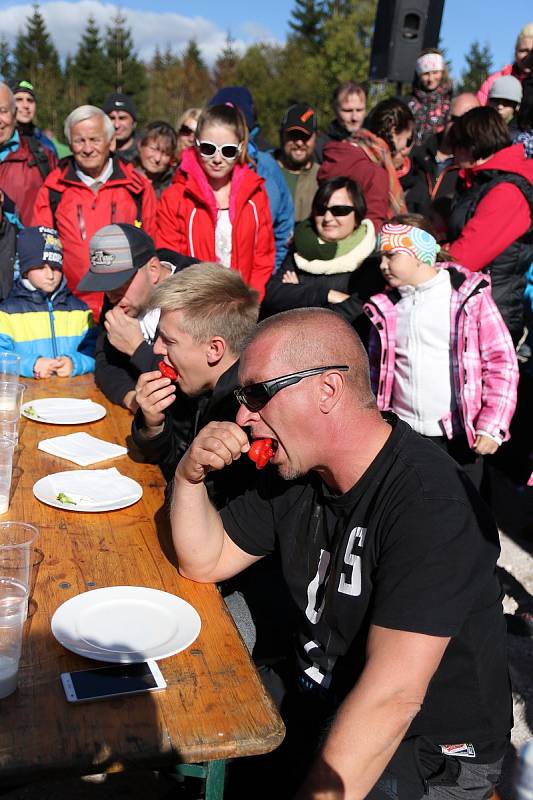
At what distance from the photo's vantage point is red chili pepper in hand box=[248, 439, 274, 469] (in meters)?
1.99

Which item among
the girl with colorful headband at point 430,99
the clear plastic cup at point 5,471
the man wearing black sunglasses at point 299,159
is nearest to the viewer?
the clear plastic cup at point 5,471

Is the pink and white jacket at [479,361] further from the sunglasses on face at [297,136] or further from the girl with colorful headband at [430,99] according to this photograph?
the girl with colorful headband at [430,99]

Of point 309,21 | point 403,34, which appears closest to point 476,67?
point 309,21

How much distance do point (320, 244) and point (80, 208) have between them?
1751 mm

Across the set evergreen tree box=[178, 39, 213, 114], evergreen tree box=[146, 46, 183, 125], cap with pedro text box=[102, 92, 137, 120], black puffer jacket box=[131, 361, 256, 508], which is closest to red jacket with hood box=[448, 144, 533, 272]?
black puffer jacket box=[131, 361, 256, 508]

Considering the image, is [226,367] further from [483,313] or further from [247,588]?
[483,313]

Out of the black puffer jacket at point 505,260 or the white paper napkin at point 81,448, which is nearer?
the white paper napkin at point 81,448

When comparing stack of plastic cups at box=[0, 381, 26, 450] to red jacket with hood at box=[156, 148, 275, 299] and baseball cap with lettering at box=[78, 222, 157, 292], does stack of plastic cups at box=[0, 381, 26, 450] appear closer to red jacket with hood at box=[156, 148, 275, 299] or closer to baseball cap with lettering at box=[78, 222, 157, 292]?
baseball cap with lettering at box=[78, 222, 157, 292]

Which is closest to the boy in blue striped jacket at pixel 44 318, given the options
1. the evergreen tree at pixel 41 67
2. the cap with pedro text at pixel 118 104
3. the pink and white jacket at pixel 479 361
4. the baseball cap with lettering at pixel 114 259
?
the baseball cap with lettering at pixel 114 259

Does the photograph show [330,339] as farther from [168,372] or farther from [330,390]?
[168,372]

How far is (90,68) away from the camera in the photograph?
4388 cm

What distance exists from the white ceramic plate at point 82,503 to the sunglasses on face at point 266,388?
760 millimetres

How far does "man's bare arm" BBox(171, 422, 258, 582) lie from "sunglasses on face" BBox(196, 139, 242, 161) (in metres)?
2.98

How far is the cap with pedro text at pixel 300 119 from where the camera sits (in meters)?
6.00
